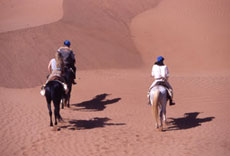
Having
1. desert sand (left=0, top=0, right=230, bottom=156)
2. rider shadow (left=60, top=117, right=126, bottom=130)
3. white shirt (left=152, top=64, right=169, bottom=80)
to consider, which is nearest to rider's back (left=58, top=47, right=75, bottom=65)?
desert sand (left=0, top=0, right=230, bottom=156)

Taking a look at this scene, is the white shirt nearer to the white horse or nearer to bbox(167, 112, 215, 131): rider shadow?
the white horse

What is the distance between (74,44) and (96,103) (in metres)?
7.64

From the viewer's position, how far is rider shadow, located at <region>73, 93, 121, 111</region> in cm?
1522

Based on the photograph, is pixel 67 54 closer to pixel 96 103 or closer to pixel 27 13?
pixel 96 103

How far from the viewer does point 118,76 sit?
64.9 feet

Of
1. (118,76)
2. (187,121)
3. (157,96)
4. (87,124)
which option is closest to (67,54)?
(87,124)

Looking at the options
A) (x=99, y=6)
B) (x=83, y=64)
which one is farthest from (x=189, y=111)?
(x=99, y=6)

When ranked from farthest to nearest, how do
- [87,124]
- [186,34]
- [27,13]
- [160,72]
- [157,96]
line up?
[27,13] → [186,34] → [87,124] → [160,72] → [157,96]

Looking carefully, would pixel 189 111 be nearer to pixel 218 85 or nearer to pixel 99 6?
pixel 218 85

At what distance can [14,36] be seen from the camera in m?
22.1

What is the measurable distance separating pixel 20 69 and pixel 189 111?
9825 millimetres

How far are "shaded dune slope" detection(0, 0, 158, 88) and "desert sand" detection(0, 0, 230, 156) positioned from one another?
0.06m

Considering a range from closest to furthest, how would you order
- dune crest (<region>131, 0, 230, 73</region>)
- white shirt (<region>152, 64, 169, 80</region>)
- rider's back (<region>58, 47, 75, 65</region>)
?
white shirt (<region>152, 64, 169, 80</region>)
rider's back (<region>58, 47, 75, 65</region>)
dune crest (<region>131, 0, 230, 73</region>)

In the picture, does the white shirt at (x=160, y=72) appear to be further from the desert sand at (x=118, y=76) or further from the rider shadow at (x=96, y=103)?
the rider shadow at (x=96, y=103)
